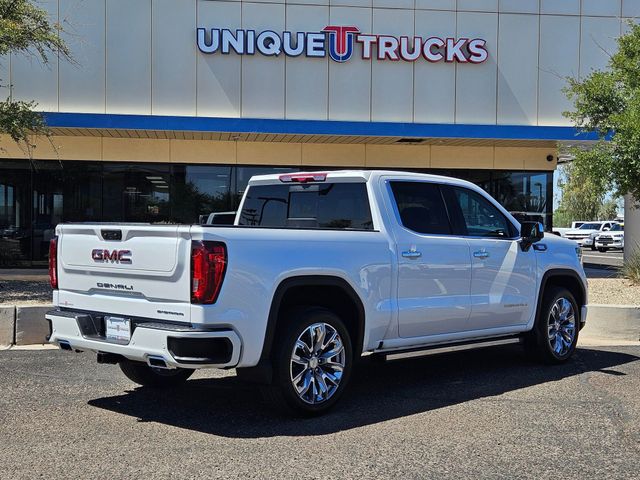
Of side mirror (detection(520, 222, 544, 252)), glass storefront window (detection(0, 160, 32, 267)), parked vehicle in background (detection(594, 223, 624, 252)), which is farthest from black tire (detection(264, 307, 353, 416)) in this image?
parked vehicle in background (detection(594, 223, 624, 252))

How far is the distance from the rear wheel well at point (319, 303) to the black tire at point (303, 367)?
8cm

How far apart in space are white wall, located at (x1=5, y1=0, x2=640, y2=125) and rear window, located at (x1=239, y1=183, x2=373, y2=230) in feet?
32.2

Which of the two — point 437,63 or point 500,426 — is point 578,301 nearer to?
point 500,426

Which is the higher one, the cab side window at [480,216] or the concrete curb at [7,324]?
the cab side window at [480,216]

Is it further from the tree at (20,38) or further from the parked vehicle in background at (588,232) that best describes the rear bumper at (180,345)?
the parked vehicle in background at (588,232)

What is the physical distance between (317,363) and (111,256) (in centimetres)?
185

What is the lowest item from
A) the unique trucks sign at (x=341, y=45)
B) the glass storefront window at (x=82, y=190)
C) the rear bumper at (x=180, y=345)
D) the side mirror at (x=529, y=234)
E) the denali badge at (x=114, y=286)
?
the rear bumper at (x=180, y=345)

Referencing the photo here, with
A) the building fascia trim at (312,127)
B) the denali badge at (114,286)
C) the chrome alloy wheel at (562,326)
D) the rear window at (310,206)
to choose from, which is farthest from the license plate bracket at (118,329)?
the building fascia trim at (312,127)

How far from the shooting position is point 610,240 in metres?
37.3

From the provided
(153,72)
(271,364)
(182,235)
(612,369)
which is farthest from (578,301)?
(153,72)

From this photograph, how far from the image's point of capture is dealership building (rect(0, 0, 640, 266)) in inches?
647

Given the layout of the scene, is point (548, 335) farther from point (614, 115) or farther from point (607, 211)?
point (607, 211)

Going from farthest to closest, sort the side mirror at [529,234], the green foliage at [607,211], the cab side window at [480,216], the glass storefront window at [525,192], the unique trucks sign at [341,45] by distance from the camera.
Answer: the green foliage at [607,211] < the glass storefront window at [525,192] < the unique trucks sign at [341,45] < the side mirror at [529,234] < the cab side window at [480,216]

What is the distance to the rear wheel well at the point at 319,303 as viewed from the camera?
544 cm
